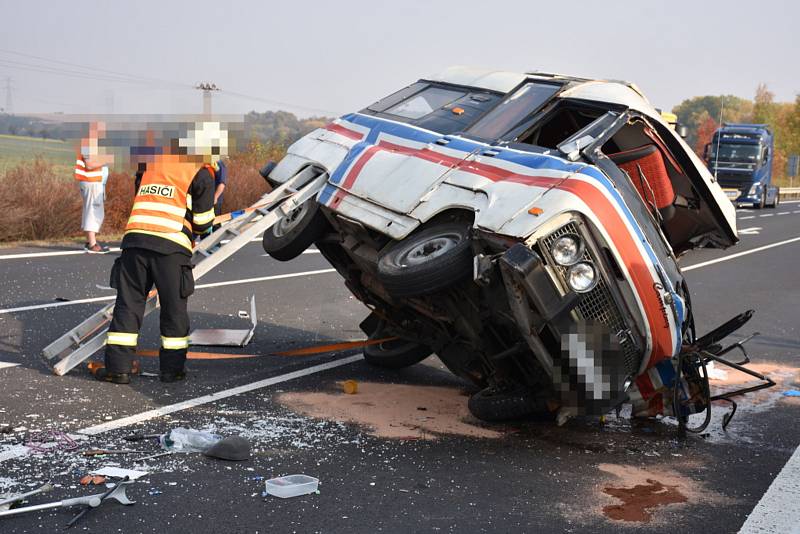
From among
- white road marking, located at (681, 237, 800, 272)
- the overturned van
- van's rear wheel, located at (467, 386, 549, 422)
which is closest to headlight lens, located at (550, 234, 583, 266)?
the overturned van

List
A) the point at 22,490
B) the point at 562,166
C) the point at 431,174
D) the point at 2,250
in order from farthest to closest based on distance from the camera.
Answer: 1. the point at 2,250
2. the point at 431,174
3. the point at 562,166
4. the point at 22,490

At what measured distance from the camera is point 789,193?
2370 inches

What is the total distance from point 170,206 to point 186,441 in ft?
6.58

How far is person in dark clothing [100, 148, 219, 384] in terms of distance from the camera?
267 inches

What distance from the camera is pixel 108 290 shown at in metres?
10.8

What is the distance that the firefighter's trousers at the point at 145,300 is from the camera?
6.75 m

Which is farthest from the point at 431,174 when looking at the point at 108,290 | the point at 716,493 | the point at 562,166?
the point at 108,290

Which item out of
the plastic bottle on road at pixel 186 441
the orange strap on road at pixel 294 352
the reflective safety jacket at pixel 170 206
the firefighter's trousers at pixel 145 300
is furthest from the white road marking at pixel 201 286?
the plastic bottle on road at pixel 186 441

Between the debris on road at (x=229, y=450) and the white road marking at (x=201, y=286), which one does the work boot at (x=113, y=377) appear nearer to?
the debris on road at (x=229, y=450)

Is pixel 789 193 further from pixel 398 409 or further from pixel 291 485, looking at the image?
pixel 291 485

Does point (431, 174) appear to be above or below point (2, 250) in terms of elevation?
above

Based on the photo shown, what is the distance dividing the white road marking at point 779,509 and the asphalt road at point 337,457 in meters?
0.06

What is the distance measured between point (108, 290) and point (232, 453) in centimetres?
597

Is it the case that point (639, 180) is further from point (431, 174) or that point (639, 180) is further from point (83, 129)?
point (83, 129)
